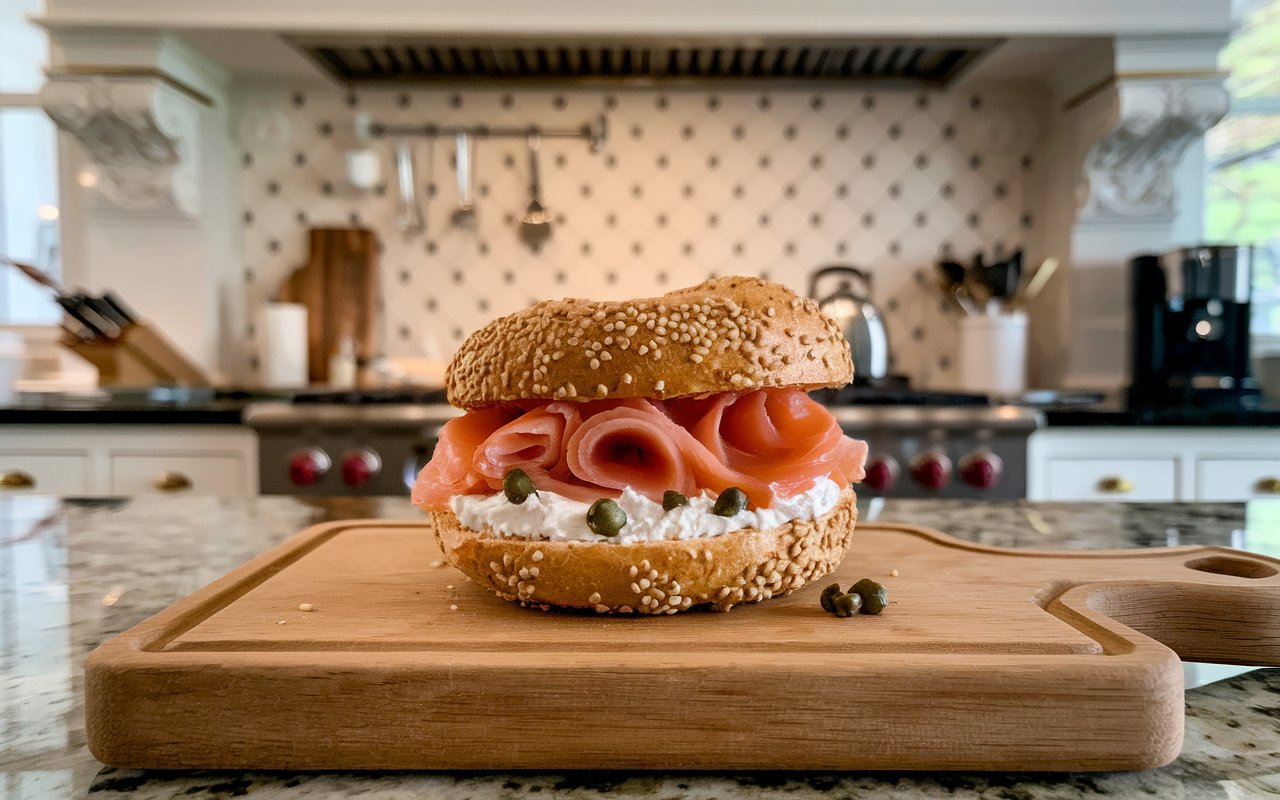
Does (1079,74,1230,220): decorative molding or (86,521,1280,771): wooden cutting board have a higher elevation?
(1079,74,1230,220): decorative molding

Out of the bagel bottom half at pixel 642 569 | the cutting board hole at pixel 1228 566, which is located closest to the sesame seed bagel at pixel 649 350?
the bagel bottom half at pixel 642 569

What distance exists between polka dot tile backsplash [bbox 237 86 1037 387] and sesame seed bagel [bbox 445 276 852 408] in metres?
2.51

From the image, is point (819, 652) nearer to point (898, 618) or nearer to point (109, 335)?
point (898, 618)

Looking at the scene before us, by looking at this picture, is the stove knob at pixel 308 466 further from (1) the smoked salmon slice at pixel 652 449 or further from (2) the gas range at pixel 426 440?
(1) the smoked salmon slice at pixel 652 449

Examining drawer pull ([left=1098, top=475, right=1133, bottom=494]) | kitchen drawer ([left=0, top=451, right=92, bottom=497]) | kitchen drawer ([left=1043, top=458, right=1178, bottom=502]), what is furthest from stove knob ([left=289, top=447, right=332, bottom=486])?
drawer pull ([left=1098, top=475, right=1133, bottom=494])

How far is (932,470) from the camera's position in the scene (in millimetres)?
2262

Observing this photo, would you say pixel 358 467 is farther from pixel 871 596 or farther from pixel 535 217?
pixel 871 596

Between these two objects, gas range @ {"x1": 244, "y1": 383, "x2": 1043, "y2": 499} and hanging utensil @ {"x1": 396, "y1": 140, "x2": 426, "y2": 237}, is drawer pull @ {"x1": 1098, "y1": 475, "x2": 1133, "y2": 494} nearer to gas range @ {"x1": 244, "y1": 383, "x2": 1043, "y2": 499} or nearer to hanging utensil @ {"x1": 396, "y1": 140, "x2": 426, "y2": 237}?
gas range @ {"x1": 244, "y1": 383, "x2": 1043, "y2": 499}

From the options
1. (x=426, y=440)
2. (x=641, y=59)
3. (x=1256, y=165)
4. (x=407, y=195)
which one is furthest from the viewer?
(x=407, y=195)

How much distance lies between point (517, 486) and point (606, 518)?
0.12 m

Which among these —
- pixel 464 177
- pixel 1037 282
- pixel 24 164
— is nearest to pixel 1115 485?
pixel 1037 282

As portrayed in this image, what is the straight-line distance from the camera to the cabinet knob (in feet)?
8.09

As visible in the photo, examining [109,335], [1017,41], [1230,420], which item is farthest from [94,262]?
[1230,420]

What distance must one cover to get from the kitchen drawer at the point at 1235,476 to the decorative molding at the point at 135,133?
3.82 meters
